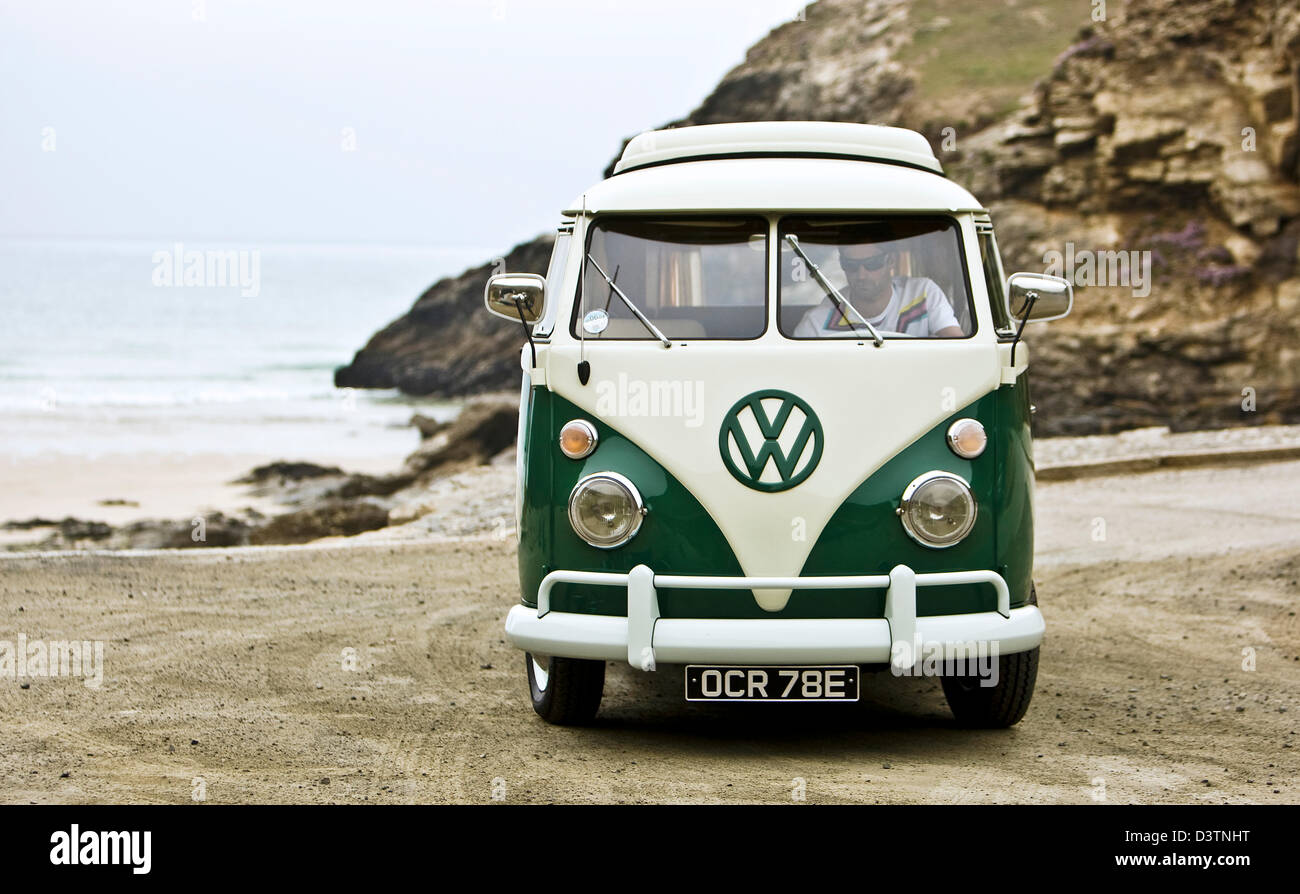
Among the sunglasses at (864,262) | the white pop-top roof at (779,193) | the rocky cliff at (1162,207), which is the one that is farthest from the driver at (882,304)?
the rocky cliff at (1162,207)

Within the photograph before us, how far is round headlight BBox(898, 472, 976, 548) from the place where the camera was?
209 inches

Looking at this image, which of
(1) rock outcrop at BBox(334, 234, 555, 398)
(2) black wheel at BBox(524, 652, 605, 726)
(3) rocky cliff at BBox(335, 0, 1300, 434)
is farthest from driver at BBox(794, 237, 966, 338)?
(1) rock outcrop at BBox(334, 234, 555, 398)

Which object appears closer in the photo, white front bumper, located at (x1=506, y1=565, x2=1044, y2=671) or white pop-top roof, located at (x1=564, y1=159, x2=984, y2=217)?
white front bumper, located at (x1=506, y1=565, x2=1044, y2=671)

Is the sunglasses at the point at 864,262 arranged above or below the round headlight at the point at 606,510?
above

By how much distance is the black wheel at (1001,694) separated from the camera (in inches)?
227

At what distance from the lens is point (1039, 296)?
562 centimetres

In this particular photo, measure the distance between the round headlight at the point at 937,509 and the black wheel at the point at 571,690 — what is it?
1514 mm

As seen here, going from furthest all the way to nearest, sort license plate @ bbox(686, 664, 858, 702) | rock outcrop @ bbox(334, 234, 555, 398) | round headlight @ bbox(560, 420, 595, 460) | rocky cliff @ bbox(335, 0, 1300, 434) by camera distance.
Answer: rock outcrop @ bbox(334, 234, 555, 398), rocky cliff @ bbox(335, 0, 1300, 434), round headlight @ bbox(560, 420, 595, 460), license plate @ bbox(686, 664, 858, 702)

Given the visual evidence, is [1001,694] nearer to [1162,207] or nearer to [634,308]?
[634,308]

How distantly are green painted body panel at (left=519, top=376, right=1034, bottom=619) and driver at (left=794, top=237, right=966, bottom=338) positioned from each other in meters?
0.42

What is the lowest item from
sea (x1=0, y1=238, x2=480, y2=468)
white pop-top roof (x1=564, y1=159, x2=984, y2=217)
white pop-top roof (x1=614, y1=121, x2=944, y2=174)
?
sea (x1=0, y1=238, x2=480, y2=468)

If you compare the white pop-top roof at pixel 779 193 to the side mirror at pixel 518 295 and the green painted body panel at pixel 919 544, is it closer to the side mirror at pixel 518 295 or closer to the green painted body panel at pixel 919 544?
the side mirror at pixel 518 295

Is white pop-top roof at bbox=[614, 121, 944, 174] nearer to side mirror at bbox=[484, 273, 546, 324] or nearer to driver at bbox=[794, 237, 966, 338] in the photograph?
driver at bbox=[794, 237, 966, 338]
